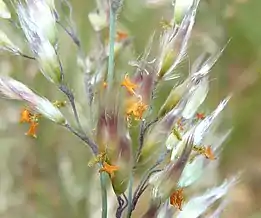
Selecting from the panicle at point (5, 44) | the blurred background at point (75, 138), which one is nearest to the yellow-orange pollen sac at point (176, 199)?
the panicle at point (5, 44)

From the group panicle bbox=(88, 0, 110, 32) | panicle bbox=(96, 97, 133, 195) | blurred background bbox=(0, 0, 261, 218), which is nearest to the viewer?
panicle bbox=(96, 97, 133, 195)

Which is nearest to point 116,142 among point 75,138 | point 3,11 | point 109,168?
point 109,168

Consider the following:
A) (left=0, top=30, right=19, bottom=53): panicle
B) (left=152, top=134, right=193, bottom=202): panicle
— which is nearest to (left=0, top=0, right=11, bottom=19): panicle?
(left=0, top=30, right=19, bottom=53): panicle

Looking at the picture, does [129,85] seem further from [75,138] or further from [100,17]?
[75,138]

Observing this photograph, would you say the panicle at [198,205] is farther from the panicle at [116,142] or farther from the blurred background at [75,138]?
the blurred background at [75,138]

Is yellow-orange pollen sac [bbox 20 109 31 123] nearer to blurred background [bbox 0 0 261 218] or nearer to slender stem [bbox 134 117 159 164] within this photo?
slender stem [bbox 134 117 159 164]

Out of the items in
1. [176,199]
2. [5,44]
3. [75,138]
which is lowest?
[176,199]
